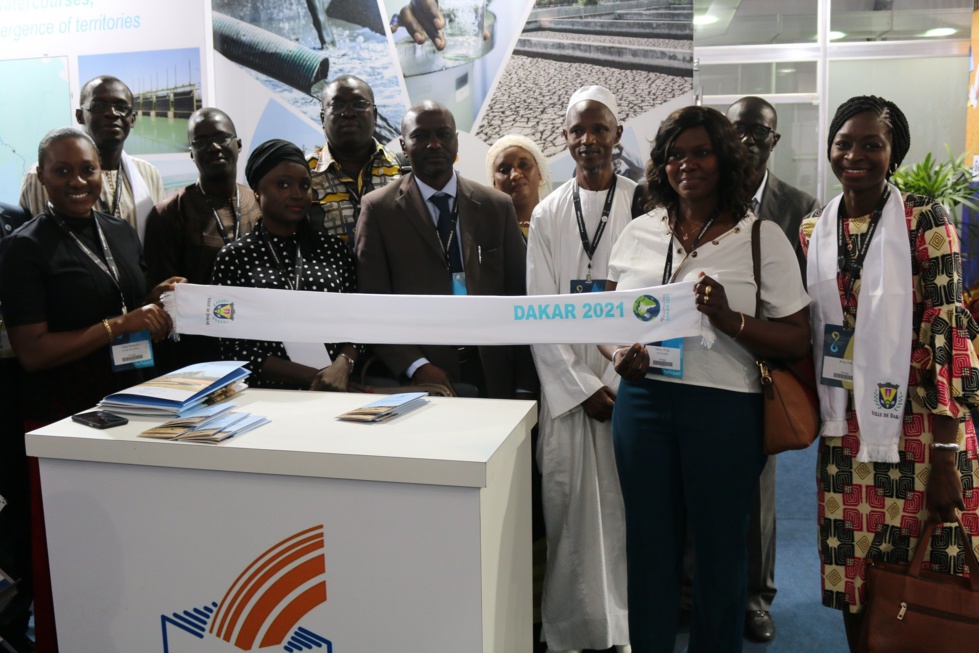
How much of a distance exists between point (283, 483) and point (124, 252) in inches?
59.4

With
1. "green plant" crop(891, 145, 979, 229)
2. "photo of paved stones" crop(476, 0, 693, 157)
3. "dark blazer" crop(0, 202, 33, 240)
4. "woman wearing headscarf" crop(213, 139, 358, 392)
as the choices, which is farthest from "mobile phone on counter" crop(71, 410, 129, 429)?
"green plant" crop(891, 145, 979, 229)

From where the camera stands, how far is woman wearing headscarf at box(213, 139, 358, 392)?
2.88 meters

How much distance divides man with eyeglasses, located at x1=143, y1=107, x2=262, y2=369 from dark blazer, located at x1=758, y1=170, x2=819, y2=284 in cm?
222

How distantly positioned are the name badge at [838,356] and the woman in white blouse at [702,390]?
0.14 meters

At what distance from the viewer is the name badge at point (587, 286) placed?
2875 mm

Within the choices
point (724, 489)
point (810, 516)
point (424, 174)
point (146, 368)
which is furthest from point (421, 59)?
point (724, 489)

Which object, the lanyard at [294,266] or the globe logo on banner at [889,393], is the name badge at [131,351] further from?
the globe logo on banner at [889,393]

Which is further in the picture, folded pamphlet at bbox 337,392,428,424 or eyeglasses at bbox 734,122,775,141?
eyeglasses at bbox 734,122,775,141

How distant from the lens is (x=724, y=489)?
7.82ft

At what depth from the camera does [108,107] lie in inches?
147

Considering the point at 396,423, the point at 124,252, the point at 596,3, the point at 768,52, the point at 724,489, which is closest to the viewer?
the point at 396,423

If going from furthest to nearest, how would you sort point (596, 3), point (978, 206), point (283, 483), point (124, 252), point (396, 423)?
point (978, 206) < point (596, 3) < point (124, 252) < point (396, 423) < point (283, 483)

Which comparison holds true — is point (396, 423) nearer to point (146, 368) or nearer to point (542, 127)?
point (146, 368)

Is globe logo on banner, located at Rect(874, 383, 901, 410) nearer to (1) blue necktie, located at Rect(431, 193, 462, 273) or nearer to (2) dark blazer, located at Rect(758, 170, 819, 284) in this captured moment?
(2) dark blazer, located at Rect(758, 170, 819, 284)
